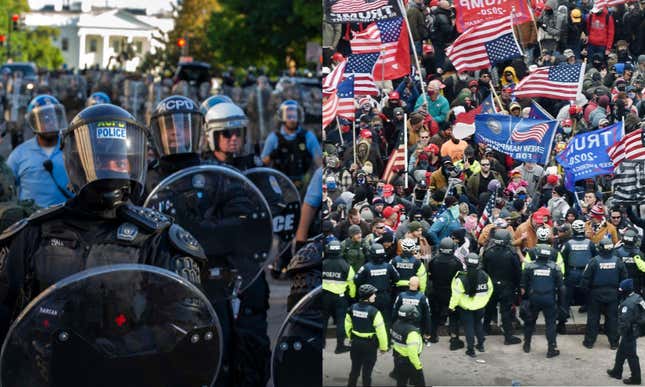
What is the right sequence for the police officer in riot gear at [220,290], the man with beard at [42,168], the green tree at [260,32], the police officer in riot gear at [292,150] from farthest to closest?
the green tree at [260,32] < the police officer in riot gear at [292,150] < the man with beard at [42,168] < the police officer in riot gear at [220,290]

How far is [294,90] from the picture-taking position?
2852 cm

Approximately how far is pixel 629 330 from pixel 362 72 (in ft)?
4.21

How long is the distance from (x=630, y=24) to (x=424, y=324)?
4.18 ft

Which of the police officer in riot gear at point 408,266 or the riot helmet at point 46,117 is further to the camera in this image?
the riot helmet at point 46,117

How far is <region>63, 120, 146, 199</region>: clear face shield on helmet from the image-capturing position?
4.30 m

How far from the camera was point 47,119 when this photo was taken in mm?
9602

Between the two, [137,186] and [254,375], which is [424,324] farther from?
[254,375]

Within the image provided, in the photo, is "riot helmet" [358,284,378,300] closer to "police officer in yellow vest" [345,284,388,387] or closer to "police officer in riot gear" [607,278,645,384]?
"police officer in yellow vest" [345,284,388,387]

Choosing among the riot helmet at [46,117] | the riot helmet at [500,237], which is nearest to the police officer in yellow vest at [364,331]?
the riot helmet at [500,237]

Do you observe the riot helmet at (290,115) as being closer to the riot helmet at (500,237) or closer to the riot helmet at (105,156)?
the riot helmet at (105,156)

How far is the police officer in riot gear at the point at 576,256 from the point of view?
4.39 meters

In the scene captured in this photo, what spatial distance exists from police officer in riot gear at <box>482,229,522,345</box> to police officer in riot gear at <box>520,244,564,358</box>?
1.5 inches

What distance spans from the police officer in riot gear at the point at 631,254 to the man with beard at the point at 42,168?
207 inches

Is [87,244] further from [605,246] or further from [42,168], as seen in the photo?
[42,168]
